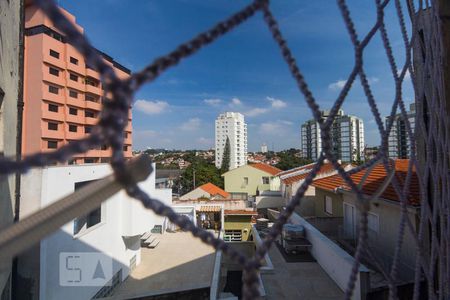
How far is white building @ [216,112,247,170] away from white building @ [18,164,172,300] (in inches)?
1564

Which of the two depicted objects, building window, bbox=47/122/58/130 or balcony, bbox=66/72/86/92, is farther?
balcony, bbox=66/72/86/92

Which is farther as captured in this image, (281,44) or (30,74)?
(30,74)

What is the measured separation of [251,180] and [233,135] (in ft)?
93.8

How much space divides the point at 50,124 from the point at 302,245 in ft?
57.8

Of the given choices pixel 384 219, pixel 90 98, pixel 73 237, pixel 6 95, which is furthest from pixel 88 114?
pixel 384 219


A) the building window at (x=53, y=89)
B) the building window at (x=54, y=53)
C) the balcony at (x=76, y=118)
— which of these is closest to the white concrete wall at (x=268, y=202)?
the balcony at (x=76, y=118)

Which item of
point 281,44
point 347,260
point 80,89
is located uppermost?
point 80,89

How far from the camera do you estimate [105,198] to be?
1.44 ft

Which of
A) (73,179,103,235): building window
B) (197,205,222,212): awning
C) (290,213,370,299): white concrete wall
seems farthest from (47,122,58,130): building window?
(290,213,370,299): white concrete wall

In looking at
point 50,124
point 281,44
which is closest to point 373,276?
point 281,44

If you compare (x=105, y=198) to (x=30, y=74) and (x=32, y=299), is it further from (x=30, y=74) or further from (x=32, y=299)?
(x=30, y=74)

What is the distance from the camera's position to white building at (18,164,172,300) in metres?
3.49
